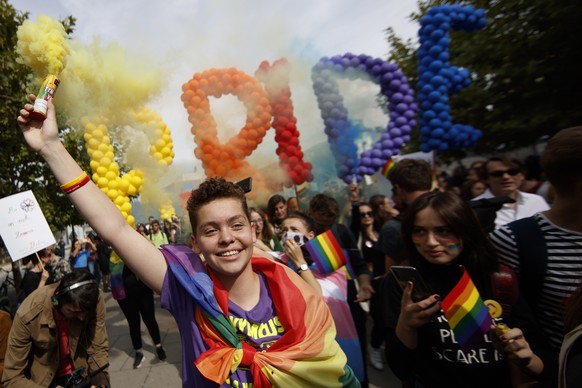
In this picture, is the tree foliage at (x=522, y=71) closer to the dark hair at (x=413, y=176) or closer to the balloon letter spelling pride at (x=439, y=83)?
the balloon letter spelling pride at (x=439, y=83)

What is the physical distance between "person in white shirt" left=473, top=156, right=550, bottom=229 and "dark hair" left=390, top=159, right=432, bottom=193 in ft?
1.77

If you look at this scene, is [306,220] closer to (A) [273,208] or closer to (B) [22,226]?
(A) [273,208]

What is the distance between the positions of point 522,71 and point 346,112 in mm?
5433

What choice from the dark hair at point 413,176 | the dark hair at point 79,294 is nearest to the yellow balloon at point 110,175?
the dark hair at point 79,294

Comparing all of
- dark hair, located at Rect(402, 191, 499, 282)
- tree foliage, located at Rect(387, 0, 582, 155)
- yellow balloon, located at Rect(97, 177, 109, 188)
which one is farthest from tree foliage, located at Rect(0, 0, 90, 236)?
tree foliage, located at Rect(387, 0, 582, 155)

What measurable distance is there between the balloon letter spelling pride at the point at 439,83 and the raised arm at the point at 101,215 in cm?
512

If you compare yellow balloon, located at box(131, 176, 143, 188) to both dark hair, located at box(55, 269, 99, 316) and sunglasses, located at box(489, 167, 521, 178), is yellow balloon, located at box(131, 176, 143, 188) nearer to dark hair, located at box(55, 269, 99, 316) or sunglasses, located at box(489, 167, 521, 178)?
dark hair, located at box(55, 269, 99, 316)

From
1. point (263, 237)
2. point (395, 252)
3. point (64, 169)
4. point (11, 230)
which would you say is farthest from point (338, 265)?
point (11, 230)

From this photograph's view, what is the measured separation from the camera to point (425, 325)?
5.23 ft

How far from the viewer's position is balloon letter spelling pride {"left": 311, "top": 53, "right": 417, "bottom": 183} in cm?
561

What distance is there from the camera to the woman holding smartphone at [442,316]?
4.76 ft

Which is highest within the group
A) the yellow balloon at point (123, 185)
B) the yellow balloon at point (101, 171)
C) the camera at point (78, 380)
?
the yellow balloon at point (101, 171)

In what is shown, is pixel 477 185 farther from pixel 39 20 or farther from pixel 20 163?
pixel 20 163

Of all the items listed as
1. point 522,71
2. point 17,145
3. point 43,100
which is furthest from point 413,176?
point 17,145
